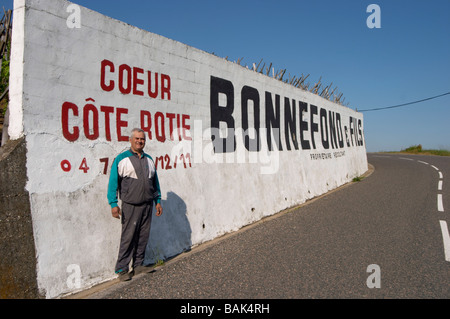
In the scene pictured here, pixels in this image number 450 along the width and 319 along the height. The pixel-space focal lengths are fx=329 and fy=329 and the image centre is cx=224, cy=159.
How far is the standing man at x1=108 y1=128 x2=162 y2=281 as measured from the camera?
13.3 ft

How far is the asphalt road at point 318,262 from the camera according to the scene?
3.72 meters

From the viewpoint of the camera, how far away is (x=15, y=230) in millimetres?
3361

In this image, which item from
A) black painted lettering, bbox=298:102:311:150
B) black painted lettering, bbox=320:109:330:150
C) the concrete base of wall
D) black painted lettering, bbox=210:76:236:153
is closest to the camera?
the concrete base of wall

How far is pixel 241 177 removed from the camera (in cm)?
716

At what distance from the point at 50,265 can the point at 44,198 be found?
744 mm

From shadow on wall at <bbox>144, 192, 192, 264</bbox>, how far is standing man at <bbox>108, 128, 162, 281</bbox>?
1.93ft

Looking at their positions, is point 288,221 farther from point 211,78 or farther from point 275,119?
point 211,78

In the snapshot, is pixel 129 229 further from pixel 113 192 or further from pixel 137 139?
pixel 137 139

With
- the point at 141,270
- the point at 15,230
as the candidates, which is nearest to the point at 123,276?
the point at 141,270

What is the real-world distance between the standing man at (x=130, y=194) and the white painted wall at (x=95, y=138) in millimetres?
306

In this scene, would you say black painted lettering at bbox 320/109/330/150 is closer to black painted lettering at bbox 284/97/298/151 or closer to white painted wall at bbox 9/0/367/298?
black painted lettering at bbox 284/97/298/151

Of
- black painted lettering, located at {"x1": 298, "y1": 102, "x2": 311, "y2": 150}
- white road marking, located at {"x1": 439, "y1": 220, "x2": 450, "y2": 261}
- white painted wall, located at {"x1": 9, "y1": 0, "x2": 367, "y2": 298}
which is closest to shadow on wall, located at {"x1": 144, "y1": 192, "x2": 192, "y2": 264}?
white painted wall, located at {"x1": 9, "y1": 0, "x2": 367, "y2": 298}

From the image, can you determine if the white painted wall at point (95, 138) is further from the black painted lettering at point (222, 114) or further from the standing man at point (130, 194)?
the standing man at point (130, 194)

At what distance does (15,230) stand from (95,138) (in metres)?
1.45
